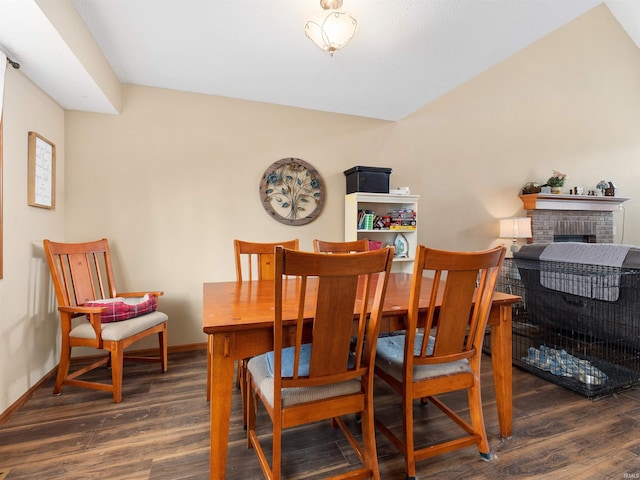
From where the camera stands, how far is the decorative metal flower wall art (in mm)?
3154

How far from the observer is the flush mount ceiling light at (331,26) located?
1655 millimetres

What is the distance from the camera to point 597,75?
4.87 m

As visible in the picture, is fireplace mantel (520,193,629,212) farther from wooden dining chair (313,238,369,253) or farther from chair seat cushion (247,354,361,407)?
chair seat cushion (247,354,361,407)

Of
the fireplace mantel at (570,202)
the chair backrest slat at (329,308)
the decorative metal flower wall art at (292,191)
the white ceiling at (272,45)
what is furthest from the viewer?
the fireplace mantel at (570,202)

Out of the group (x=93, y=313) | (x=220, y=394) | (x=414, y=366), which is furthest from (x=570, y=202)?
(x=93, y=313)

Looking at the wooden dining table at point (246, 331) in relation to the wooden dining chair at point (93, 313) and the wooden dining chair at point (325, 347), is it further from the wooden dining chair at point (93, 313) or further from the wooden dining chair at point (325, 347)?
the wooden dining chair at point (93, 313)

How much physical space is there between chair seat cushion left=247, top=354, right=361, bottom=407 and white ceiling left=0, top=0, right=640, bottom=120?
1.93m

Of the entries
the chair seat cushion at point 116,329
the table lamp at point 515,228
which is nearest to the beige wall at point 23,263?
the chair seat cushion at point 116,329

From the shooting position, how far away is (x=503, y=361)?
1651 mm

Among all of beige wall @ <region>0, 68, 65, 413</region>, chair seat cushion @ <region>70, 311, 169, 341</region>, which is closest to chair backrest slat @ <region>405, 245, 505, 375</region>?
chair seat cushion @ <region>70, 311, 169, 341</region>

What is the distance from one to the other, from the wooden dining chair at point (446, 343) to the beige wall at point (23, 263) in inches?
84.4

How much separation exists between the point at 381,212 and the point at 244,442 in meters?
2.55

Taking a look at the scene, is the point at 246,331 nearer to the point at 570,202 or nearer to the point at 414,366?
the point at 414,366

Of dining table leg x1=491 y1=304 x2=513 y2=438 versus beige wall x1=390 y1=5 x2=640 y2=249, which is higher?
beige wall x1=390 y1=5 x2=640 y2=249
